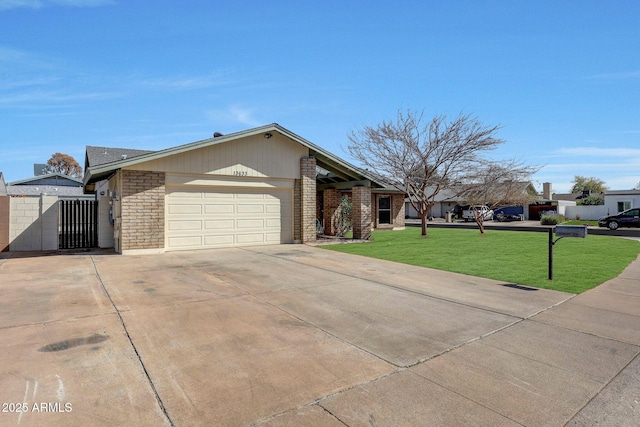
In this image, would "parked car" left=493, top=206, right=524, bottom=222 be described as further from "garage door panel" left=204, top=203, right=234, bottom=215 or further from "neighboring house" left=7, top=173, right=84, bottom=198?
"neighboring house" left=7, top=173, right=84, bottom=198

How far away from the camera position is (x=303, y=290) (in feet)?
22.1

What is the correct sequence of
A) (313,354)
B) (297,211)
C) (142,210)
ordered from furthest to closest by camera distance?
1. (297,211)
2. (142,210)
3. (313,354)

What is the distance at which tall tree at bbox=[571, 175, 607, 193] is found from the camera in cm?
6868

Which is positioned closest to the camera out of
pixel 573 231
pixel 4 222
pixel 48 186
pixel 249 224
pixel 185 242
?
pixel 573 231

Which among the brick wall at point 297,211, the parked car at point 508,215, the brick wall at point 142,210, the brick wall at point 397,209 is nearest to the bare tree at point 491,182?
the brick wall at point 397,209

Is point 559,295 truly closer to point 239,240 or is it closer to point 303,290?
point 303,290

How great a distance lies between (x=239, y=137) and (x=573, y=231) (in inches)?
400

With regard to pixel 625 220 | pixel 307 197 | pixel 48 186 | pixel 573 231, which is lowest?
pixel 625 220

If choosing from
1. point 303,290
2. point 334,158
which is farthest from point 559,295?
point 334,158

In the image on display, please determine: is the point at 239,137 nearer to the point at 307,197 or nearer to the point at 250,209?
the point at 250,209

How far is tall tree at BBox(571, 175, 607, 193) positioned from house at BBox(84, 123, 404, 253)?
7323 centimetres

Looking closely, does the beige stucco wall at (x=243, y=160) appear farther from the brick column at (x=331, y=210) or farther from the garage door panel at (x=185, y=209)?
the brick column at (x=331, y=210)

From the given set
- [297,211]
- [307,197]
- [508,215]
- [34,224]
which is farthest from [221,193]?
[508,215]

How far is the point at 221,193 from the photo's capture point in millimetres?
12992
